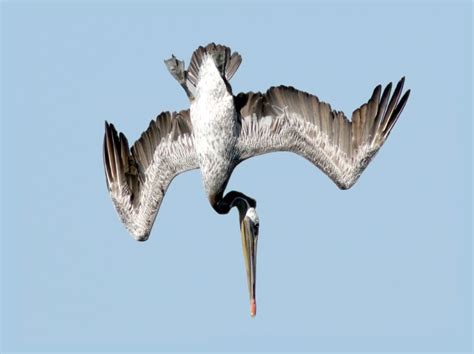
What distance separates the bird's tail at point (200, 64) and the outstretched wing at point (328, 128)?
484 mm

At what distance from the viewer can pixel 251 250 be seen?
22500 millimetres

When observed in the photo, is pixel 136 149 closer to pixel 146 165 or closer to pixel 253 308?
pixel 146 165

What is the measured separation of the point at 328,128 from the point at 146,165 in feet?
8.26

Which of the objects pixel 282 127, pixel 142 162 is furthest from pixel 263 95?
pixel 142 162

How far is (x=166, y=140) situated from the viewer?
22609 millimetres

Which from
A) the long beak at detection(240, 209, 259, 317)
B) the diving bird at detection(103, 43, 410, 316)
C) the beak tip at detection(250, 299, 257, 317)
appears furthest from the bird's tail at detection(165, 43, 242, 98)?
the beak tip at detection(250, 299, 257, 317)

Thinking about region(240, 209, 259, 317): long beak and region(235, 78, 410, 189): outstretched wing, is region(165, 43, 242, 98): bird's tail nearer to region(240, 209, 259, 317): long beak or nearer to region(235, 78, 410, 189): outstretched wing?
region(235, 78, 410, 189): outstretched wing

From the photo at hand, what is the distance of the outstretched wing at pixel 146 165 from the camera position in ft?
73.7

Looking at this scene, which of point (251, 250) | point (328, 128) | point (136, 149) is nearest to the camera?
point (328, 128)

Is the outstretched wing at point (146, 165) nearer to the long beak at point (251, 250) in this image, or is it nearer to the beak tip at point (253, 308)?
the long beak at point (251, 250)

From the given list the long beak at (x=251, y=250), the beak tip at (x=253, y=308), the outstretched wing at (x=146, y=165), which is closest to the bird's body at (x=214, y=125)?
the outstretched wing at (x=146, y=165)

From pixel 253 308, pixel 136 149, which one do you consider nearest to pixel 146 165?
pixel 136 149

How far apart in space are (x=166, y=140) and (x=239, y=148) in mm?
1201

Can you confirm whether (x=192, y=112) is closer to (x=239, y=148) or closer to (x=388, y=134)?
(x=239, y=148)
